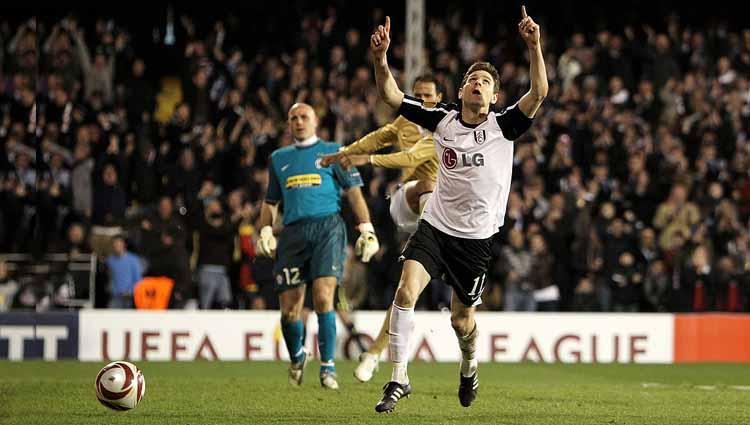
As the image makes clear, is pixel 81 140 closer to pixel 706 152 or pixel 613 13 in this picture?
pixel 706 152

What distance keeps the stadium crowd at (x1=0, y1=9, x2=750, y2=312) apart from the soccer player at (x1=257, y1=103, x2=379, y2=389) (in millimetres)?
6200

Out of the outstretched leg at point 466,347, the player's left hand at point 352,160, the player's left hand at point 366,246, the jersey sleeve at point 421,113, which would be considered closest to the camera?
the jersey sleeve at point 421,113

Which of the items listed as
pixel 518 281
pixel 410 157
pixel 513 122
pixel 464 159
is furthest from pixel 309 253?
pixel 518 281

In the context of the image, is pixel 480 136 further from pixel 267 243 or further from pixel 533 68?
pixel 267 243

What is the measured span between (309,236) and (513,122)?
294 cm

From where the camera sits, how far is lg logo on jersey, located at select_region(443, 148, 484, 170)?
28.3 feet

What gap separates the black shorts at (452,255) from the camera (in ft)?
28.4

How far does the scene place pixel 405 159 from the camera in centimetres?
1030

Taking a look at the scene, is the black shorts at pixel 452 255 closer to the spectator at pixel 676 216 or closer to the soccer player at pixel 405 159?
the soccer player at pixel 405 159

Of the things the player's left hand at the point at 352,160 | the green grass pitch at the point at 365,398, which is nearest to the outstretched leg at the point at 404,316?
the green grass pitch at the point at 365,398

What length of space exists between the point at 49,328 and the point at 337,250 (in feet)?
19.2

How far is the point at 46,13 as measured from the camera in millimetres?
23156

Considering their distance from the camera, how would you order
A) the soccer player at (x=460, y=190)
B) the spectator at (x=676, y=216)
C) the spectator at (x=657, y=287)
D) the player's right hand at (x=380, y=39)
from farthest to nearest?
the spectator at (x=676, y=216)
the spectator at (x=657, y=287)
the soccer player at (x=460, y=190)
the player's right hand at (x=380, y=39)

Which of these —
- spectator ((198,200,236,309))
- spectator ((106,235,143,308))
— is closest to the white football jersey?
spectator ((198,200,236,309))
